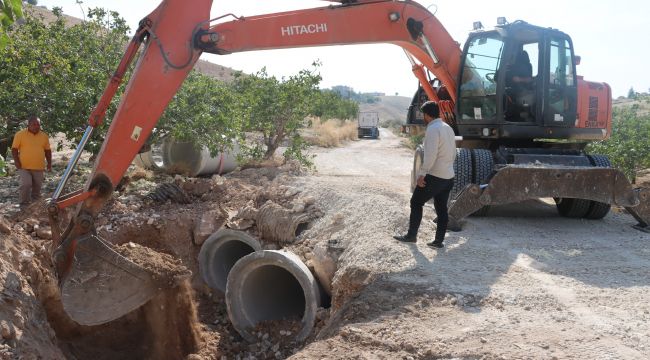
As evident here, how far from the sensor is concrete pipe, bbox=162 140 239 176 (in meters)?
12.0

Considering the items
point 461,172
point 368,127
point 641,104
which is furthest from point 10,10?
point 641,104

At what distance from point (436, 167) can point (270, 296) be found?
3.11 metres

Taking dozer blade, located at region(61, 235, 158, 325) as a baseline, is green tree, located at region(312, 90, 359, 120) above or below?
above

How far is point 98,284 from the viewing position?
5781 mm

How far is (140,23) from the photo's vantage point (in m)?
6.16

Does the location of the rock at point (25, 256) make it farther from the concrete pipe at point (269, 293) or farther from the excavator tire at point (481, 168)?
the excavator tire at point (481, 168)

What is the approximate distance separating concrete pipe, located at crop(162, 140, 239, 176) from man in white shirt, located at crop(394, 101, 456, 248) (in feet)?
20.3

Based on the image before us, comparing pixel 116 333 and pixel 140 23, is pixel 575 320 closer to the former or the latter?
pixel 140 23

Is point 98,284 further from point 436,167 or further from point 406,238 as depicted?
point 436,167

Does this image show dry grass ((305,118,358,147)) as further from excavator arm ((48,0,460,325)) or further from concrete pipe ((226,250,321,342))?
excavator arm ((48,0,460,325))

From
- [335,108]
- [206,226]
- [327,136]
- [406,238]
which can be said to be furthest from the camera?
[335,108]

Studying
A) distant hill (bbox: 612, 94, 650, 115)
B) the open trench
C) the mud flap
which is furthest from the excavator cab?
distant hill (bbox: 612, 94, 650, 115)

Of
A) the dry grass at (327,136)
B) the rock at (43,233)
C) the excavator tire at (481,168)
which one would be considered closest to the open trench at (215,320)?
the rock at (43,233)

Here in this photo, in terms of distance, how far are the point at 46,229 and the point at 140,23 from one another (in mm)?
3408
